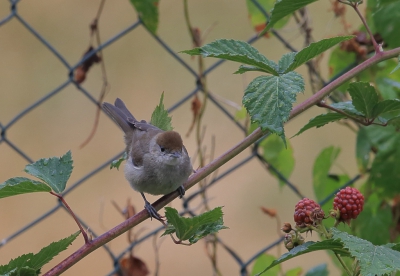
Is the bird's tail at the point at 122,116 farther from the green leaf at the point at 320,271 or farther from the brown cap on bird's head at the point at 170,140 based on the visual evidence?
the green leaf at the point at 320,271

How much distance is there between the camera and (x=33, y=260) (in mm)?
1005

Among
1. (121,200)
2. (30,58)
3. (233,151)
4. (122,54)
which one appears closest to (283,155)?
(233,151)

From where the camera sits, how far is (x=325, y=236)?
1.02 metres

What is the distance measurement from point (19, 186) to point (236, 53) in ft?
1.48

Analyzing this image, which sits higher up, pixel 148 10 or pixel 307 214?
pixel 148 10

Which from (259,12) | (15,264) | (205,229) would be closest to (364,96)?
(205,229)

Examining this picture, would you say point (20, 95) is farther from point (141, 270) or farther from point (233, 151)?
point (233, 151)

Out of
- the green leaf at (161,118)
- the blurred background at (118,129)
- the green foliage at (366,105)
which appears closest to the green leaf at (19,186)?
the green leaf at (161,118)

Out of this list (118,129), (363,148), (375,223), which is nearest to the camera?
(375,223)

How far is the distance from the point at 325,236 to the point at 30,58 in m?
3.92

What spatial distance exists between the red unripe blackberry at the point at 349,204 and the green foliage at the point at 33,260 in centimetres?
48

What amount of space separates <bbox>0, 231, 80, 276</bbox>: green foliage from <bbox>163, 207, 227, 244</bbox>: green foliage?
0.18 metres

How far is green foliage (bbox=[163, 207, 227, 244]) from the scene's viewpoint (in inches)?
37.9

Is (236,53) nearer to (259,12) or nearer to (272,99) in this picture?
(272,99)
